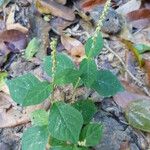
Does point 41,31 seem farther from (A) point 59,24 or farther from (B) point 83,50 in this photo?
(B) point 83,50

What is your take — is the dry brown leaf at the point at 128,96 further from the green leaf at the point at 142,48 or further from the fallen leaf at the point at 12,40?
the fallen leaf at the point at 12,40

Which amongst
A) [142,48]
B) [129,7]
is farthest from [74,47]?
[129,7]

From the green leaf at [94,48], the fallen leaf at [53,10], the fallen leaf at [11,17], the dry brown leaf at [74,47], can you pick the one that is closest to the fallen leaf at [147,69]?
the dry brown leaf at [74,47]

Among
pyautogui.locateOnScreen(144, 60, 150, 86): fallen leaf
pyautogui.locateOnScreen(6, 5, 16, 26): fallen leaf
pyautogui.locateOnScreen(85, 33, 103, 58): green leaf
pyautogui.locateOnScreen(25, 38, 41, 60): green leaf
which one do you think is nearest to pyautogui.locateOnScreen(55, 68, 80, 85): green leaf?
pyautogui.locateOnScreen(85, 33, 103, 58): green leaf

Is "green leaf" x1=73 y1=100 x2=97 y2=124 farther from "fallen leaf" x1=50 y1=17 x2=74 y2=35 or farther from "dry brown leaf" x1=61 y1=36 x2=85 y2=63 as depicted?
"fallen leaf" x1=50 y1=17 x2=74 y2=35

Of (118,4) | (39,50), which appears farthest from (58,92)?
(118,4)

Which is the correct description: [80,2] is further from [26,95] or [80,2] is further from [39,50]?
[26,95]
